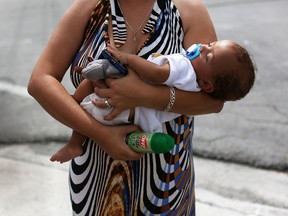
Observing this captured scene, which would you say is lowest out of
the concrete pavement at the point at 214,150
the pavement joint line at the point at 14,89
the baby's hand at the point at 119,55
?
the pavement joint line at the point at 14,89

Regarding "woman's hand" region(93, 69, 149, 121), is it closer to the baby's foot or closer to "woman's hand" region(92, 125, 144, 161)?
"woman's hand" region(92, 125, 144, 161)

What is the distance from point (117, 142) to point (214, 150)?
98.4 inches

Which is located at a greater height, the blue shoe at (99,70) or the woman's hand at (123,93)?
the blue shoe at (99,70)

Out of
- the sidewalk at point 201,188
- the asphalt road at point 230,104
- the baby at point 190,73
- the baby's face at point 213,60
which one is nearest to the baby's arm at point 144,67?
the baby at point 190,73

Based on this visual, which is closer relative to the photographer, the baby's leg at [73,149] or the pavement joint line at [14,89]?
the baby's leg at [73,149]

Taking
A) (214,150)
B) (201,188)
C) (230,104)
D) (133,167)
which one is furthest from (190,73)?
(230,104)

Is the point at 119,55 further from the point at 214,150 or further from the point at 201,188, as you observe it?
the point at 214,150

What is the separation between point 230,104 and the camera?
506 centimetres

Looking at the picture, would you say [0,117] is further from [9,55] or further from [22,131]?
[9,55]

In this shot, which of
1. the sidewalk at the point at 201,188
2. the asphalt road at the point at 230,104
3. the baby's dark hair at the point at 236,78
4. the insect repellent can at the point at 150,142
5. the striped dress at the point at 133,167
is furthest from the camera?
the asphalt road at the point at 230,104

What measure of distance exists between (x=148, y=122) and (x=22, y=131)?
298 cm

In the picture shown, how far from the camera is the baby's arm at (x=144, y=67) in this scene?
5.92 feet

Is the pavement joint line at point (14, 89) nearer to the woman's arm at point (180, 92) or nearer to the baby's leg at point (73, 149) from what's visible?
the baby's leg at point (73, 149)

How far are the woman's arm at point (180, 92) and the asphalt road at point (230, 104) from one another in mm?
2247
